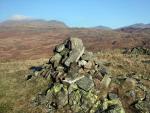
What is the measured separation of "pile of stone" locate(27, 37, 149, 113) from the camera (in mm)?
22688

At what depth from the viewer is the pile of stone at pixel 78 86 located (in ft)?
74.4

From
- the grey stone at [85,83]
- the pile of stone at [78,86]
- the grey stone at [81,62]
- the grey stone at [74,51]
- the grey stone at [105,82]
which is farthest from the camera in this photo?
the grey stone at [74,51]

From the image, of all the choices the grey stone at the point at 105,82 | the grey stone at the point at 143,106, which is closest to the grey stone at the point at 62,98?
the grey stone at the point at 105,82

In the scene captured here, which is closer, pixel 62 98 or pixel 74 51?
pixel 62 98

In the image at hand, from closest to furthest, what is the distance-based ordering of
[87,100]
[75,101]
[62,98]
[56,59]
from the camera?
[87,100]
[75,101]
[62,98]
[56,59]

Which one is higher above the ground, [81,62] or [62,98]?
[81,62]

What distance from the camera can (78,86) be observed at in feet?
79.0

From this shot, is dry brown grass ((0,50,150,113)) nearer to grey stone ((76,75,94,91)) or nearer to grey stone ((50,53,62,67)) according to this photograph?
grey stone ((50,53,62,67))

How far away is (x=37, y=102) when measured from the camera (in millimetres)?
23922

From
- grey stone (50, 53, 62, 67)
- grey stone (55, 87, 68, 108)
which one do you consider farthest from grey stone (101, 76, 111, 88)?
grey stone (50, 53, 62, 67)

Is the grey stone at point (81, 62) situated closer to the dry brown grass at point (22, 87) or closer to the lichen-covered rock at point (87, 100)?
the lichen-covered rock at point (87, 100)

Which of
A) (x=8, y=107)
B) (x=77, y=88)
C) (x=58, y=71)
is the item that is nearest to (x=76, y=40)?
(x=58, y=71)

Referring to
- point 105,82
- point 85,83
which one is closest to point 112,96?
point 105,82

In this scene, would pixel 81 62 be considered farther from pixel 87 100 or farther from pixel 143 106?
pixel 143 106
